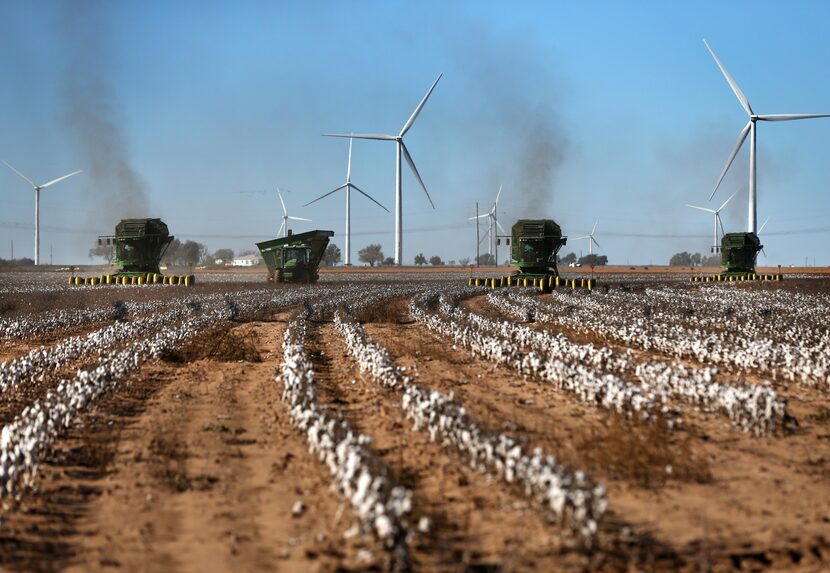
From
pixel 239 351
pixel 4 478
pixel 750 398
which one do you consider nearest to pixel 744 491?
pixel 750 398

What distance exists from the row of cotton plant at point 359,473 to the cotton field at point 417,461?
4 cm

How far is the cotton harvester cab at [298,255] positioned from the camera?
64125 millimetres

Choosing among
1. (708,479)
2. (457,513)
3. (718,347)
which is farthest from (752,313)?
(457,513)

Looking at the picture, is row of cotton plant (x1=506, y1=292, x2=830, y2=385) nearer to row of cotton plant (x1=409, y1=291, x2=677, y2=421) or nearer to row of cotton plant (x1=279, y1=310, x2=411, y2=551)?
row of cotton plant (x1=409, y1=291, x2=677, y2=421)

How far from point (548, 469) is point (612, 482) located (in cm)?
194

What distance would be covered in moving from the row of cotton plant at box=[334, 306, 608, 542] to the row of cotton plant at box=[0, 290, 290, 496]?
15.2 ft

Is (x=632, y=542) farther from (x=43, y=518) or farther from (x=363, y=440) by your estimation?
(x=43, y=518)

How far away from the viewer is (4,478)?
940cm

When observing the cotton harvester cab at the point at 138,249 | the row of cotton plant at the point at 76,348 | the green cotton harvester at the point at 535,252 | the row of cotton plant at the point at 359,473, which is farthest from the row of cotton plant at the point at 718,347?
the cotton harvester cab at the point at 138,249

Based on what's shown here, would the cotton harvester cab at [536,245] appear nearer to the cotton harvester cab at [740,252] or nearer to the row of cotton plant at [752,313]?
the row of cotton plant at [752,313]

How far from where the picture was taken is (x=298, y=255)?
64250mm

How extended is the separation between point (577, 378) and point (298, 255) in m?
50.4

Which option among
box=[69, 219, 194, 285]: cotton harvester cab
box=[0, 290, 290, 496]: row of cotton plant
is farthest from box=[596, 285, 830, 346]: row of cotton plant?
box=[69, 219, 194, 285]: cotton harvester cab

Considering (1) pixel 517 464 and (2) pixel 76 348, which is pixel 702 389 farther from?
(2) pixel 76 348
